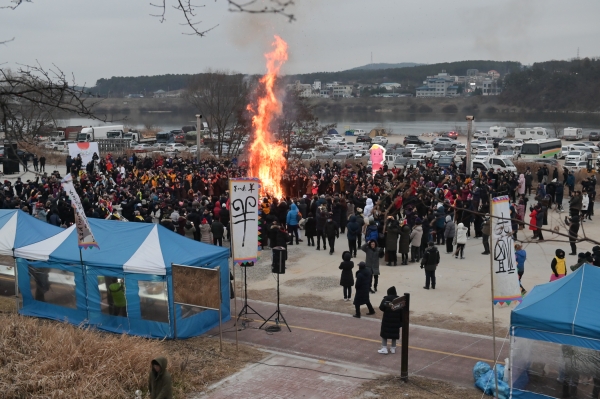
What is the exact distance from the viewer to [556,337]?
8.98m

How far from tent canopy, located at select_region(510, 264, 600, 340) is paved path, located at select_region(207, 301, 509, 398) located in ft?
5.86

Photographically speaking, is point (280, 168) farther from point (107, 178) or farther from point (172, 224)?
point (172, 224)

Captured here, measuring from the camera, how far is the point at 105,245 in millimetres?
13109

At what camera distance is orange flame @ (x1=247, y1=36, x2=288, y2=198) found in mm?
28562

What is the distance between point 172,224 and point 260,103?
485 inches

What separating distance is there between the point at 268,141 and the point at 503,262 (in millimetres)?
20286

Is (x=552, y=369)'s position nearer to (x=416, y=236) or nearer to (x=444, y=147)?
(x=416, y=236)

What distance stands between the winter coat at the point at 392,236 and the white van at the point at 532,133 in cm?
5279

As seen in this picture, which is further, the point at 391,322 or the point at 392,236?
the point at 392,236

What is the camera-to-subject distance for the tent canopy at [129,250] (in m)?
12.3

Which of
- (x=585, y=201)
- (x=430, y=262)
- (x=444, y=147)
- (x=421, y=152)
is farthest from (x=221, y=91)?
(x=430, y=262)

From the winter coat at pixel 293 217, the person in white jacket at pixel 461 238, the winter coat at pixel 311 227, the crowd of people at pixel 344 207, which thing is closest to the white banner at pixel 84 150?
the crowd of people at pixel 344 207

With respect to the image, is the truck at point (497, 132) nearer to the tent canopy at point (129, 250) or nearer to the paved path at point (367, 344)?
the paved path at point (367, 344)

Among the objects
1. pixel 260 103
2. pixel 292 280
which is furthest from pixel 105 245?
pixel 260 103
